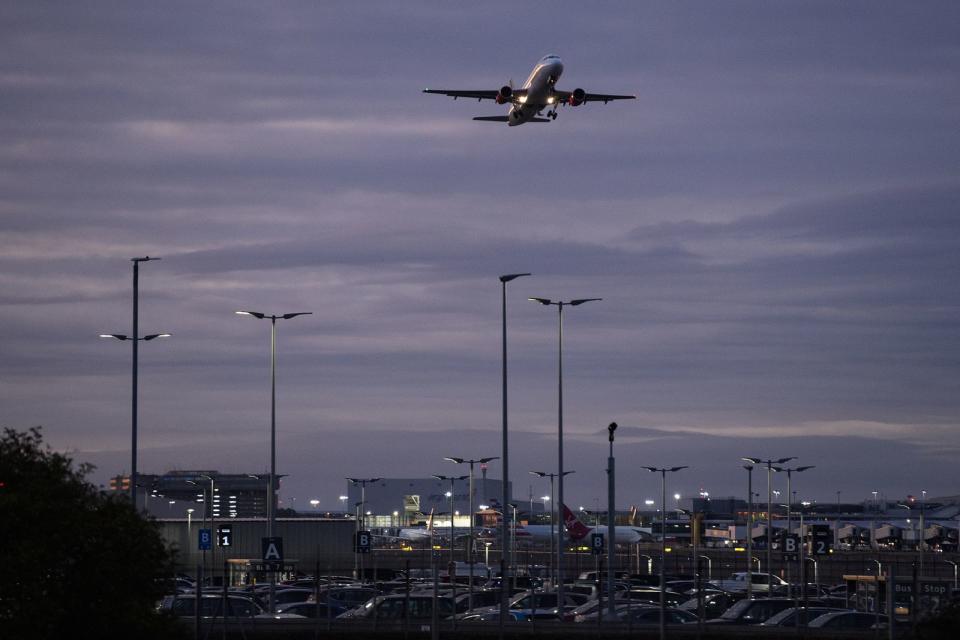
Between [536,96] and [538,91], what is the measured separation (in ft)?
1.54

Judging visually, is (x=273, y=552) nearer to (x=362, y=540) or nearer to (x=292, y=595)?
(x=292, y=595)

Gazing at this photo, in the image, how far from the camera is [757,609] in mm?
45062

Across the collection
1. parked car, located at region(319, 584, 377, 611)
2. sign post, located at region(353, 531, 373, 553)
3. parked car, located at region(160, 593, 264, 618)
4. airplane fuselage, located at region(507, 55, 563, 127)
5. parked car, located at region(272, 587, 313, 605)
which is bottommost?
parked car, located at region(272, 587, 313, 605)

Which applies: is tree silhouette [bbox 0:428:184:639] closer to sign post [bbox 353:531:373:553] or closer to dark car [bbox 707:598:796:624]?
dark car [bbox 707:598:796:624]

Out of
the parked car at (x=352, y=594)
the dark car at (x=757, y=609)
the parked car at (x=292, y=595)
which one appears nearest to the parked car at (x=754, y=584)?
the dark car at (x=757, y=609)

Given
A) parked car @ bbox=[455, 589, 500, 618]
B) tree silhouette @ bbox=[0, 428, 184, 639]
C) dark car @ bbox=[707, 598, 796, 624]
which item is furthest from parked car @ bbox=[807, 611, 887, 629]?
tree silhouette @ bbox=[0, 428, 184, 639]

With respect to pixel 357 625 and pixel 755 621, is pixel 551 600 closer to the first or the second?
pixel 755 621

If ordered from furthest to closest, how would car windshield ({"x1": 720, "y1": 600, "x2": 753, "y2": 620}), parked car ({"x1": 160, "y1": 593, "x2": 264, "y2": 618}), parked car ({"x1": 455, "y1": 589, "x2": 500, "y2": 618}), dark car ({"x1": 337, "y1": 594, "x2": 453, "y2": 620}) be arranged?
parked car ({"x1": 455, "y1": 589, "x2": 500, "y2": 618}), car windshield ({"x1": 720, "y1": 600, "x2": 753, "y2": 620}), dark car ({"x1": 337, "y1": 594, "x2": 453, "y2": 620}), parked car ({"x1": 160, "y1": 593, "x2": 264, "y2": 618})

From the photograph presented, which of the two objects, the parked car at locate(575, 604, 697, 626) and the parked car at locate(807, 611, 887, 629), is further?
the parked car at locate(575, 604, 697, 626)

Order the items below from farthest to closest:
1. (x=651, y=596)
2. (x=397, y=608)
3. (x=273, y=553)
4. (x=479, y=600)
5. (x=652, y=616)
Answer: (x=651, y=596) < (x=479, y=600) < (x=273, y=553) < (x=397, y=608) < (x=652, y=616)

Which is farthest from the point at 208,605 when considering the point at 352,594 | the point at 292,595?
the point at 292,595

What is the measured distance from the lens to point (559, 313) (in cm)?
6219

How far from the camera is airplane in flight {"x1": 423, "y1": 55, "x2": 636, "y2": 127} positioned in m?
58.8

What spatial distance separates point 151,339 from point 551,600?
21561 mm
